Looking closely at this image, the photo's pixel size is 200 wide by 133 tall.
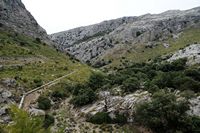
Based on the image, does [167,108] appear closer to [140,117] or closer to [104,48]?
[140,117]

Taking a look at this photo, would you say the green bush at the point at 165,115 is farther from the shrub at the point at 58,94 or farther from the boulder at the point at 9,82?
Result: the boulder at the point at 9,82

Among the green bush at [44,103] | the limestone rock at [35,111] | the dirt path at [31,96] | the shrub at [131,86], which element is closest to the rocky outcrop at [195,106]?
the shrub at [131,86]

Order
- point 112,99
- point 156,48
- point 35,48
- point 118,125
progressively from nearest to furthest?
1. point 118,125
2. point 112,99
3. point 35,48
4. point 156,48

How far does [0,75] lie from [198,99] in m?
40.4

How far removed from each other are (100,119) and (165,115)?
409 inches

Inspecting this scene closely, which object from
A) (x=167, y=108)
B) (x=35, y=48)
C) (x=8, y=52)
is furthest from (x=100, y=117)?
→ (x=35, y=48)

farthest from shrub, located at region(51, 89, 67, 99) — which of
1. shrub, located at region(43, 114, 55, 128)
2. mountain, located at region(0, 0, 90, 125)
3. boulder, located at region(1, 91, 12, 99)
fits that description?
shrub, located at region(43, 114, 55, 128)

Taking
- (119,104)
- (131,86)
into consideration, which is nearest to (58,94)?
(131,86)

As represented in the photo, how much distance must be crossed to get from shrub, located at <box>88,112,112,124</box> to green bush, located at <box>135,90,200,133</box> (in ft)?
17.0

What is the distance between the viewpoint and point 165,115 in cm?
4403

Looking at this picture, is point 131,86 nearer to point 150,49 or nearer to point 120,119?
point 120,119

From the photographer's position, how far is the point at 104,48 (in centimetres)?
17900

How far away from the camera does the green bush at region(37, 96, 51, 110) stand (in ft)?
178

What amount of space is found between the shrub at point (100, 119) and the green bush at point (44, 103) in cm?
988
